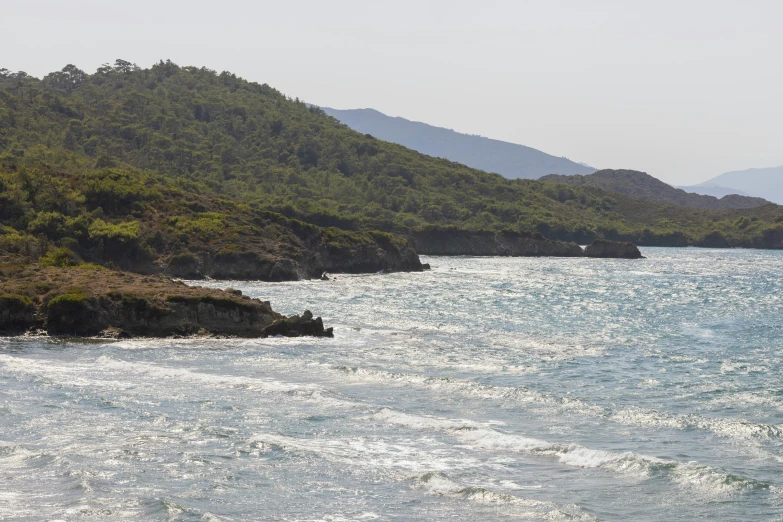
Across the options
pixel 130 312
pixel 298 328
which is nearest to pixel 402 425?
pixel 298 328

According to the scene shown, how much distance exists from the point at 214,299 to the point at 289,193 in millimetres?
124415

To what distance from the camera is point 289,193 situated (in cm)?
16925

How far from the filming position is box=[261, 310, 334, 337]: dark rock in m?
46.6

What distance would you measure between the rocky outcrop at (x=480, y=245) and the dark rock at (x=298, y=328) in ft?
341

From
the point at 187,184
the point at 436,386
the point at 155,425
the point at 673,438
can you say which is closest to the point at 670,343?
the point at 436,386

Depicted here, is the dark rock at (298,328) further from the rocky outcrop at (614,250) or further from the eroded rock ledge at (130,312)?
the rocky outcrop at (614,250)

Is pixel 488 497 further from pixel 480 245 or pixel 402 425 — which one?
pixel 480 245

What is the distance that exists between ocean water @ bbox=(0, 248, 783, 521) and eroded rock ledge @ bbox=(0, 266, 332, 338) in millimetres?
2109

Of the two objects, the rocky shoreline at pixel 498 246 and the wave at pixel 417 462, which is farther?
the rocky shoreline at pixel 498 246

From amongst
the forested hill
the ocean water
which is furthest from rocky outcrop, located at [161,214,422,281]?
the ocean water

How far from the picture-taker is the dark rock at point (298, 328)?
46562mm

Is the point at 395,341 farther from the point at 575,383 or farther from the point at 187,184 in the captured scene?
the point at 187,184

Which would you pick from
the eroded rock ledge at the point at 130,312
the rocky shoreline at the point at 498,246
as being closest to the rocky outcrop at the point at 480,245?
the rocky shoreline at the point at 498,246

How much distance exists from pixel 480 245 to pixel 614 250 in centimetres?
2349
